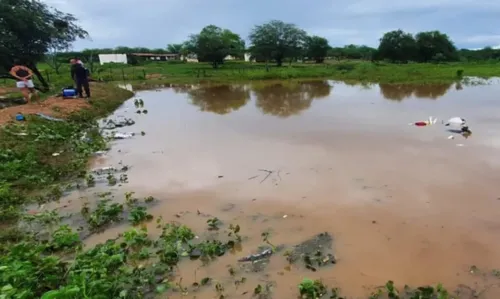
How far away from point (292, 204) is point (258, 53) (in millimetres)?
52749

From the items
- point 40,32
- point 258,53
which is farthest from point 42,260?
point 258,53

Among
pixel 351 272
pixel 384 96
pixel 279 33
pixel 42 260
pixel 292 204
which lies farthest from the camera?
pixel 279 33

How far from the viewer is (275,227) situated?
477cm

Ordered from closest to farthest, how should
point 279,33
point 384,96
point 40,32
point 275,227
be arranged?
point 275,227, point 40,32, point 384,96, point 279,33

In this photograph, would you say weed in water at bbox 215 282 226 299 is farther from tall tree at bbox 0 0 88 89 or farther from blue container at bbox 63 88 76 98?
tall tree at bbox 0 0 88 89

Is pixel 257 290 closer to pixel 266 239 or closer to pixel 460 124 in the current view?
pixel 266 239

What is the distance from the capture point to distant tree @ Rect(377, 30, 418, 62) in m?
55.2

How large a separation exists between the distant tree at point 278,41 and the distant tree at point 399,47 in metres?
13.1

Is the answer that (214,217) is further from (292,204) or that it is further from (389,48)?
(389,48)

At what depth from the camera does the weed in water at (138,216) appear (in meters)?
4.96

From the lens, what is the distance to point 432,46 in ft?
184

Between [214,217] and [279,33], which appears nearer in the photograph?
[214,217]

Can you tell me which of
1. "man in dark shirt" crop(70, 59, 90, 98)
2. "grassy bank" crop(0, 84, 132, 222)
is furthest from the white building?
"grassy bank" crop(0, 84, 132, 222)

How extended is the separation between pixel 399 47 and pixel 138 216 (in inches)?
2320
